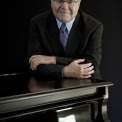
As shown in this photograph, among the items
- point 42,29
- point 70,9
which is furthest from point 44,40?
point 70,9

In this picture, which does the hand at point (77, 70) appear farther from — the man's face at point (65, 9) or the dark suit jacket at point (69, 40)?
the man's face at point (65, 9)

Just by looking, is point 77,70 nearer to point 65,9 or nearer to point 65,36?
point 65,36

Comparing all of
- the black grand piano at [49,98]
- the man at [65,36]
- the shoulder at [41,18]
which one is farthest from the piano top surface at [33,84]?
the shoulder at [41,18]

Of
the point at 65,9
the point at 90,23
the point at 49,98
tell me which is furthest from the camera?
the point at 90,23

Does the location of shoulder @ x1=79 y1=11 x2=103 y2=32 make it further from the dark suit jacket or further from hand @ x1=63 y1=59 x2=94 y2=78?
hand @ x1=63 y1=59 x2=94 y2=78

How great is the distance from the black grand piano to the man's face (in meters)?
0.50

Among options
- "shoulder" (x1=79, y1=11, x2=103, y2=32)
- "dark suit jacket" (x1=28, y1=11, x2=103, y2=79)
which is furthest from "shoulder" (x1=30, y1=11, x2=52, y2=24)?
"shoulder" (x1=79, y1=11, x2=103, y2=32)

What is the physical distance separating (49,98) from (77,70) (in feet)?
1.23

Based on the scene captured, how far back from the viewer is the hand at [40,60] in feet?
5.13

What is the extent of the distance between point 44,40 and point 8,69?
1.01 ft

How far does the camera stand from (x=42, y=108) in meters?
1.14

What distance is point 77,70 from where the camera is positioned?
Result: 4.86ft

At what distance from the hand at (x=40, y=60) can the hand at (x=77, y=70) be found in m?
0.14

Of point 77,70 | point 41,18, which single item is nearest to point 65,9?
point 41,18
